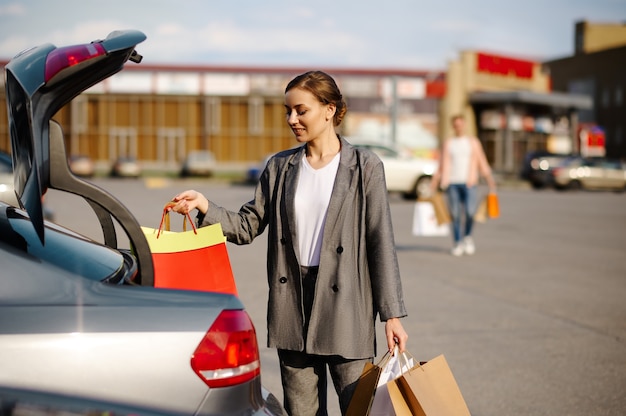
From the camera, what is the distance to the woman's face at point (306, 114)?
323 cm

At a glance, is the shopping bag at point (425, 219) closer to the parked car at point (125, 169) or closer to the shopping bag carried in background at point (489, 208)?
the shopping bag carried in background at point (489, 208)

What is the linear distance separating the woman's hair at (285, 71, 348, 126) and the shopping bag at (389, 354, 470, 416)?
1049 mm

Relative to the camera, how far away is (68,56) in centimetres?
243

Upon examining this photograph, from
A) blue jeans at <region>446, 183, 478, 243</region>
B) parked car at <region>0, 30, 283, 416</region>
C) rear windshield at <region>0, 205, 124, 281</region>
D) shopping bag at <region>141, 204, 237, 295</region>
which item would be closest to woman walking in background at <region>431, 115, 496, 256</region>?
blue jeans at <region>446, 183, 478, 243</region>

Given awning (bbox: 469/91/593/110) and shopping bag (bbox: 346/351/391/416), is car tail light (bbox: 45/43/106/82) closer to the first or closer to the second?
shopping bag (bbox: 346/351/391/416)

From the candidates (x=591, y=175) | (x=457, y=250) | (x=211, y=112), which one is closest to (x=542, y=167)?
(x=591, y=175)

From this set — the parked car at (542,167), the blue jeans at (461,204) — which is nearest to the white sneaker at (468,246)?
the blue jeans at (461,204)

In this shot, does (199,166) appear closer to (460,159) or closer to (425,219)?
(460,159)

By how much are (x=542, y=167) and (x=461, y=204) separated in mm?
26282

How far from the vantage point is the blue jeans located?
11.9 metres

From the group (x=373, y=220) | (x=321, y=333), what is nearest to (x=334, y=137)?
(x=373, y=220)

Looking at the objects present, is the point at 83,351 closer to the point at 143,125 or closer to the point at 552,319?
the point at 552,319

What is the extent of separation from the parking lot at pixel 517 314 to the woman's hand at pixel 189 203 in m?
2.16

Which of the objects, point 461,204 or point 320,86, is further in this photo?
point 461,204
